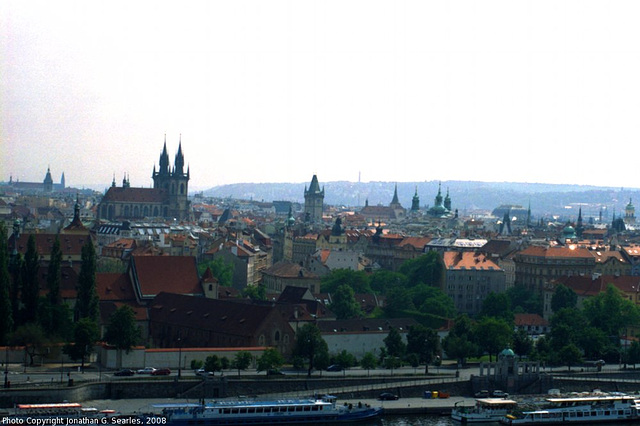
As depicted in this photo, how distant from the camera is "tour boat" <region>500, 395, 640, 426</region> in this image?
59656 mm

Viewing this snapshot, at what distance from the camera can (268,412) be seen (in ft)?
187

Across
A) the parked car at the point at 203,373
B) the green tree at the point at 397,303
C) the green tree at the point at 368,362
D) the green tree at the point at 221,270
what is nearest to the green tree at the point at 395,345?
the green tree at the point at 368,362

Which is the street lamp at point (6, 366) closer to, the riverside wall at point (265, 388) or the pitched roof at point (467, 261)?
the riverside wall at point (265, 388)

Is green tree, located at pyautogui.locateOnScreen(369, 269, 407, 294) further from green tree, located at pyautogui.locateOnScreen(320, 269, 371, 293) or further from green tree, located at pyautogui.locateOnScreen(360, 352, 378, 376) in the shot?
green tree, located at pyautogui.locateOnScreen(360, 352, 378, 376)

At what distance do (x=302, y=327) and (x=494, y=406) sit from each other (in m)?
13.5

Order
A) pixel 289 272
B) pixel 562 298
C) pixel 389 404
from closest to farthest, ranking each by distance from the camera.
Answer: pixel 389 404
pixel 562 298
pixel 289 272

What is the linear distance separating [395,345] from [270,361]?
9.15 meters

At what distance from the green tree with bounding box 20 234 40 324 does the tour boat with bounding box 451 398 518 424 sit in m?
24.4

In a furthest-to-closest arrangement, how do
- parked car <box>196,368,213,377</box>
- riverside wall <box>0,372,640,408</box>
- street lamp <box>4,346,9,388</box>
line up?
1. parked car <box>196,368,213,377</box>
2. street lamp <box>4,346,9,388</box>
3. riverside wall <box>0,372,640,408</box>

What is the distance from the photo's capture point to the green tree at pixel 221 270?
10731 cm

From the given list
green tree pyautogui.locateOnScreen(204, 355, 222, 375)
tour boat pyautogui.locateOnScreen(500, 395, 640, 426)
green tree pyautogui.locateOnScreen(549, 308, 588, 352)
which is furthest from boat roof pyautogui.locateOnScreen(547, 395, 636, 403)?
green tree pyautogui.locateOnScreen(204, 355, 222, 375)

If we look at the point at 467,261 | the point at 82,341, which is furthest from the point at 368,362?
the point at 467,261

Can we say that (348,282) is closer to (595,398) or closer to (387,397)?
(387,397)

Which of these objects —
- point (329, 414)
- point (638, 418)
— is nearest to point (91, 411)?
point (329, 414)
